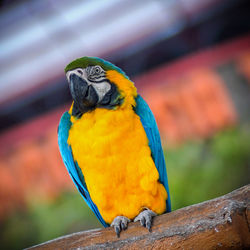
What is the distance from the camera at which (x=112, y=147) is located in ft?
4.35

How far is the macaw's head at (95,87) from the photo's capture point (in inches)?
52.9

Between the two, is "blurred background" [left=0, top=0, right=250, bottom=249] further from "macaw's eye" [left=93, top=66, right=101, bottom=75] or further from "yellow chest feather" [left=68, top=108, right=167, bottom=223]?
"macaw's eye" [left=93, top=66, right=101, bottom=75]

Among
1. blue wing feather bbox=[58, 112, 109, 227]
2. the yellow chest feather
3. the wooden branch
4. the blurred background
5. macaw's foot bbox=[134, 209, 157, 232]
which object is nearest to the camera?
the wooden branch

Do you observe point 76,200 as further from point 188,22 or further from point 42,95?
point 188,22

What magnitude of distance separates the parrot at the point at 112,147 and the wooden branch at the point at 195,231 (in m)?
0.12

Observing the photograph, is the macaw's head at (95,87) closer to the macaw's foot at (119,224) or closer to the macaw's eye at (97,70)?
the macaw's eye at (97,70)

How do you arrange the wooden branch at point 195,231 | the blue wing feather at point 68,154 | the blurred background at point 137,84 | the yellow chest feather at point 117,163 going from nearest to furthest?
the wooden branch at point 195,231
the yellow chest feather at point 117,163
the blue wing feather at point 68,154
the blurred background at point 137,84

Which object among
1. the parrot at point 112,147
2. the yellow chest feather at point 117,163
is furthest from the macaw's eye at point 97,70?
Result: the yellow chest feather at point 117,163

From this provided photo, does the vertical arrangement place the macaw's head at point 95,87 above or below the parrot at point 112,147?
above

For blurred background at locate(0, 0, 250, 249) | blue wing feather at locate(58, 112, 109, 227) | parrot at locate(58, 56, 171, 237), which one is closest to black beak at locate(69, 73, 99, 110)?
parrot at locate(58, 56, 171, 237)

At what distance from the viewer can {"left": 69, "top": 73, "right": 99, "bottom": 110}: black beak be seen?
133cm

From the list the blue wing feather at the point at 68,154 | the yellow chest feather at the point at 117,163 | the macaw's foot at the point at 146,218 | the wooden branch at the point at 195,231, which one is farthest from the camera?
the blue wing feather at the point at 68,154

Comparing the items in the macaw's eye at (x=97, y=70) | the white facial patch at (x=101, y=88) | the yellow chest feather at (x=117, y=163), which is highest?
the macaw's eye at (x=97, y=70)

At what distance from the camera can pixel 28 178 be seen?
2613 mm
